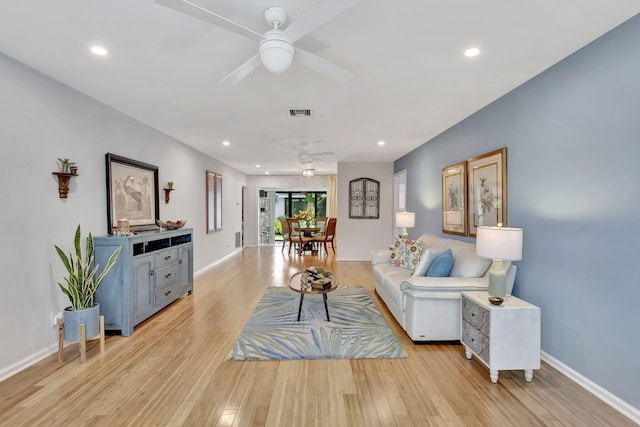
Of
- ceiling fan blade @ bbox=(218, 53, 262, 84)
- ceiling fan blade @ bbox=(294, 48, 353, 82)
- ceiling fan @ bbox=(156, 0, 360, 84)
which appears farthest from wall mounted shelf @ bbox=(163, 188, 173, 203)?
ceiling fan blade @ bbox=(294, 48, 353, 82)

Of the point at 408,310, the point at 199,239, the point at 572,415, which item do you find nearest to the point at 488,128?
the point at 408,310

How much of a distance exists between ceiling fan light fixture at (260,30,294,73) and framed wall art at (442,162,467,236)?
3049mm

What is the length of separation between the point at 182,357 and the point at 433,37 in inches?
128

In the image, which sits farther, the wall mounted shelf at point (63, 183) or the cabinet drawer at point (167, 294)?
the cabinet drawer at point (167, 294)

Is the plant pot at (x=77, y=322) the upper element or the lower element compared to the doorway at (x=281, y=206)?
lower

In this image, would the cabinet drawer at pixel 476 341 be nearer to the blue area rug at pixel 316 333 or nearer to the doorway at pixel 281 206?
the blue area rug at pixel 316 333

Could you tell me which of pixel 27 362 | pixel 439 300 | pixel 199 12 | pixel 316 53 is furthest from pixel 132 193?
pixel 439 300

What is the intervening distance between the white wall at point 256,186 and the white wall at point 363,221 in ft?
9.02

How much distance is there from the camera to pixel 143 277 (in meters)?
3.33

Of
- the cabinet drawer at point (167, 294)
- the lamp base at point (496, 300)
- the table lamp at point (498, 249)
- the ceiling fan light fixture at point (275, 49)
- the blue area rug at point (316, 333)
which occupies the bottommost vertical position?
the blue area rug at point (316, 333)

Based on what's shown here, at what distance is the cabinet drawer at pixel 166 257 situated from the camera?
3.62 meters

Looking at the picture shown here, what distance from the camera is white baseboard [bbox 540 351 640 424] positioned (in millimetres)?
1845

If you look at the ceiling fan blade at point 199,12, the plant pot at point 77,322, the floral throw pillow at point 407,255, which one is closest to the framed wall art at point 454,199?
the floral throw pillow at point 407,255

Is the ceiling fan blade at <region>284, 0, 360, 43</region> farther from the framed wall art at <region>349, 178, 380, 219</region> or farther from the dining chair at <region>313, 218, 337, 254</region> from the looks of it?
the dining chair at <region>313, 218, 337, 254</region>
